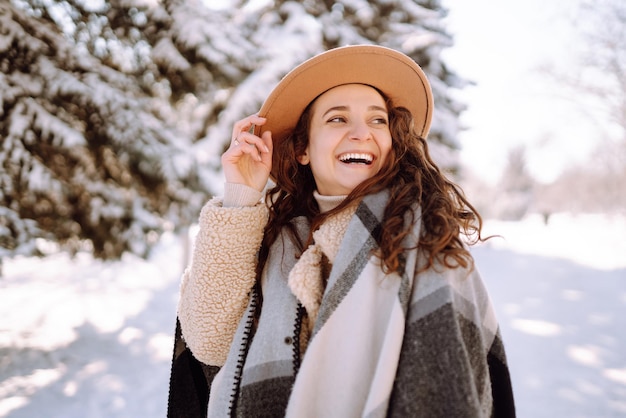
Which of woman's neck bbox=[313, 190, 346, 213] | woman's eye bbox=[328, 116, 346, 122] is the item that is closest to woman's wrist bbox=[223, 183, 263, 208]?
woman's neck bbox=[313, 190, 346, 213]

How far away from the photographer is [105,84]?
4.16 metres

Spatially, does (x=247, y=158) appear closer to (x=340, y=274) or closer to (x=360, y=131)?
(x=360, y=131)

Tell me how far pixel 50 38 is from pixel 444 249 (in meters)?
4.53

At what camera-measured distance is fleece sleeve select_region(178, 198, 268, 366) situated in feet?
4.89

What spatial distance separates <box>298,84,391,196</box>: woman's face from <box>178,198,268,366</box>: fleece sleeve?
1.15 feet

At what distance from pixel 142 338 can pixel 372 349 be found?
15.2 ft

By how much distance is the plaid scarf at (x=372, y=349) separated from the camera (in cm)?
102

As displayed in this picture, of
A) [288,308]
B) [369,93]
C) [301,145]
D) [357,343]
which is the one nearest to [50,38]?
[301,145]

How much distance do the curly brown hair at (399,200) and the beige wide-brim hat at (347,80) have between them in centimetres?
6

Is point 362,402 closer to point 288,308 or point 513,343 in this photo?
point 288,308

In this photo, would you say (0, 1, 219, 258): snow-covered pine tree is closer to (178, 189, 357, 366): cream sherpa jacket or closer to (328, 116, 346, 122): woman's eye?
(178, 189, 357, 366): cream sherpa jacket

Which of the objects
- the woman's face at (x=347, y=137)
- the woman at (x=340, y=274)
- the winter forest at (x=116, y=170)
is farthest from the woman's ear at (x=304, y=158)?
the winter forest at (x=116, y=170)

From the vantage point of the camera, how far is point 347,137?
1537 mm

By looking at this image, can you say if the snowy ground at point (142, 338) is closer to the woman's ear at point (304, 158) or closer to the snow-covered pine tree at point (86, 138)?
the snow-covered pine tree at point (86, 138)
